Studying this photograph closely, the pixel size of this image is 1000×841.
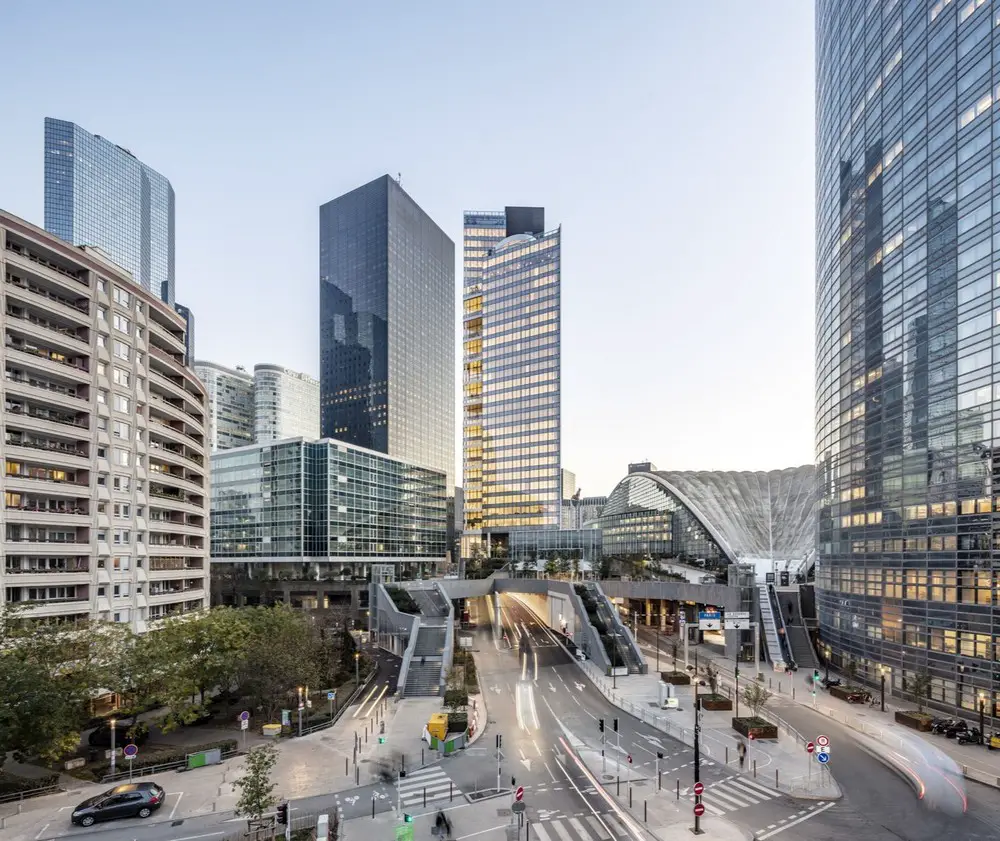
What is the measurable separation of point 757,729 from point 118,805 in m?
38.1

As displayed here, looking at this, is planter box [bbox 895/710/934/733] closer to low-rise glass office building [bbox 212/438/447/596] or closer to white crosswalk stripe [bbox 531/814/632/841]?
white crosswalk stripe [bbox 531/814/632/841]

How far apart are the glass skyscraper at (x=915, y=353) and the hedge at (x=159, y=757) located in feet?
167

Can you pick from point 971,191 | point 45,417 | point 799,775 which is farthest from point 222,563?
point 971,191

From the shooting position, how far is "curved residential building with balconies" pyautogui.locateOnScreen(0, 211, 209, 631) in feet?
178

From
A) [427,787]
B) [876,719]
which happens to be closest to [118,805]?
[427,787]

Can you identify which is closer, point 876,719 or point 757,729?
point 757,729

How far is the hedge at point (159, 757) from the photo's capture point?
4040cm

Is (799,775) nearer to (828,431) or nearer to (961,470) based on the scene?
(961,470)

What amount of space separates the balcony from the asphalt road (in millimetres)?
62595

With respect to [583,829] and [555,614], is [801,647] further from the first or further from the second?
[583,829]

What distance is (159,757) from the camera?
139ft

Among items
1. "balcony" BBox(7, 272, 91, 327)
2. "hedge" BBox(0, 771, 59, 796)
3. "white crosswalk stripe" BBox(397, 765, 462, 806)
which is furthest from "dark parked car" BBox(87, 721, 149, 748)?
"balcony" BBox(7, 272, 91, 327)

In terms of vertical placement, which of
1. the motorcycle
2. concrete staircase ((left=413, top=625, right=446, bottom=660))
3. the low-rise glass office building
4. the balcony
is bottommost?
concrete staircase ((left=413, top=625, right=446, bottom=660))

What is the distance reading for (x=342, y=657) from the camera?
7400 cm
